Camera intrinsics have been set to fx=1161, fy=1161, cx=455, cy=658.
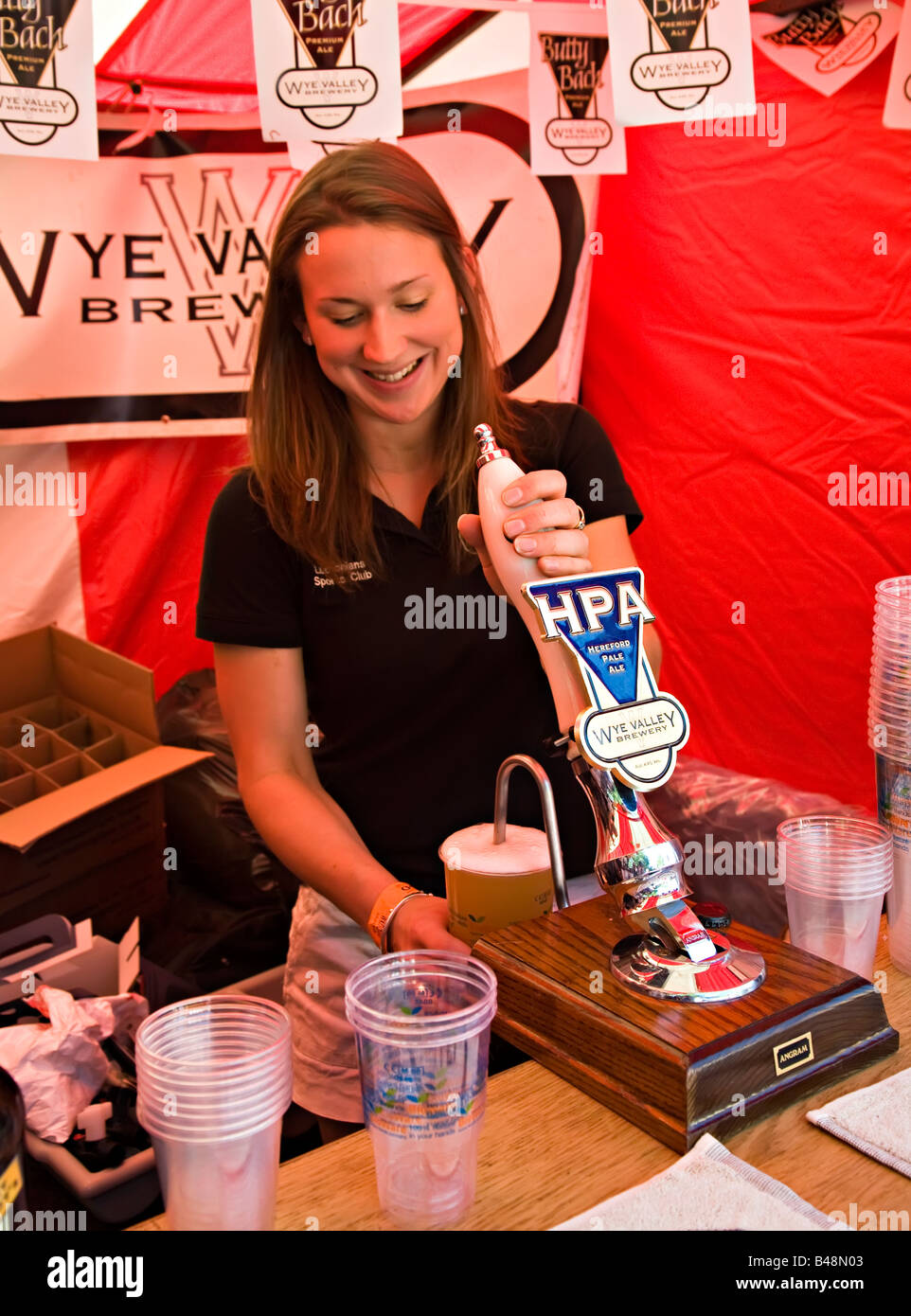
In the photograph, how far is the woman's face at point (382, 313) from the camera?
142cm

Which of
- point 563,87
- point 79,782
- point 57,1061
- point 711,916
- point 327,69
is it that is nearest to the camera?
point 711,916

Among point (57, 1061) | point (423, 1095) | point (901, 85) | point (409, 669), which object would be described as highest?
point (901, 85)

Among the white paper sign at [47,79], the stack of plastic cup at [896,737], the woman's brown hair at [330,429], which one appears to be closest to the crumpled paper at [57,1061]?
the woman's brown hair at [330,429]

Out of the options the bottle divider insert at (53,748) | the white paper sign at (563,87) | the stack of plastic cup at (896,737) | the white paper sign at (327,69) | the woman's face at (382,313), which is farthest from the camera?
the bottle divider insert at (53,748)

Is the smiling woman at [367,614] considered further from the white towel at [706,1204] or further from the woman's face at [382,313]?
the white towel at [706,1204]

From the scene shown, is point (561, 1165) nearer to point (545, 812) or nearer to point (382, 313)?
point (545, 812)

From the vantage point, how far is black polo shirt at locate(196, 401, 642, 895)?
1.59 meters

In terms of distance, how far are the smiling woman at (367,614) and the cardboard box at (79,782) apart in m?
0.73

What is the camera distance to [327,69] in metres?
1.78

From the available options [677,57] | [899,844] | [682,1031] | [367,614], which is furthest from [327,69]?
[682,1031]

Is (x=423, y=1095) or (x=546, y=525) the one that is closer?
(x=423, y=1095)

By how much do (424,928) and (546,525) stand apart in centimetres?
42

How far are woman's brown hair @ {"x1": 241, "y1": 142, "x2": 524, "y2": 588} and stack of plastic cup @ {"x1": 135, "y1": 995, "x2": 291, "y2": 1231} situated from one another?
886 mm

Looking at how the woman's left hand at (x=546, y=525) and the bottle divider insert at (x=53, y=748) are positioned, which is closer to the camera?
the woman's left hand at (x=546, y=525)
